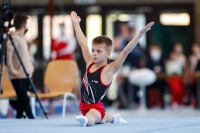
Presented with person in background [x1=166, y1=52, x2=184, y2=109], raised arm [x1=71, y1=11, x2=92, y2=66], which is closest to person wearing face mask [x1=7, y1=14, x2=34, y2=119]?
raised arm [x1=71, y1=11, x2=92, y2=66]

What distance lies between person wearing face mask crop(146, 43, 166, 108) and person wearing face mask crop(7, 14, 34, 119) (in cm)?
679

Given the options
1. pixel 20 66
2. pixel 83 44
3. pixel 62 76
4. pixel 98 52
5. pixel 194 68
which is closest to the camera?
pixel 98 52

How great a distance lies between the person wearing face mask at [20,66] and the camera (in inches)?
249

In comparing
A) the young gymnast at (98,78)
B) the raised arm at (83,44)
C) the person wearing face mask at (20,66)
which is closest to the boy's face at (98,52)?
the young gymnast at (98,78)

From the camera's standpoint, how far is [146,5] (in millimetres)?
15172

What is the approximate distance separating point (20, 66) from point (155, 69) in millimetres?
6930

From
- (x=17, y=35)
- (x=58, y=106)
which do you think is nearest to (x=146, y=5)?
(x=58, y=106)

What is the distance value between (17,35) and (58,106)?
16.6 feet

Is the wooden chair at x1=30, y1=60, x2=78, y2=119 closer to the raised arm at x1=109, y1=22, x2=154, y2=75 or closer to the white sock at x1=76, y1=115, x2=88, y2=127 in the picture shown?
the raised arm at x1=109, y1=22, x2=154, y2=75

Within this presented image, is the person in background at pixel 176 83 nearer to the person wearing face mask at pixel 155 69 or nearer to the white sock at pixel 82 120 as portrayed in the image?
the person wearing face mask at pixel 155 69

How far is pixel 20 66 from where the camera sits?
6465 millimetres

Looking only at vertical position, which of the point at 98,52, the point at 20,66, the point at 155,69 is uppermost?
the point at 98,52

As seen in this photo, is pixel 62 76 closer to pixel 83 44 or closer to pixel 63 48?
pixel 83 44

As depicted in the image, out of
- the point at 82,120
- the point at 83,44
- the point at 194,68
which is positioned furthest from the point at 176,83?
the point at 82,120
